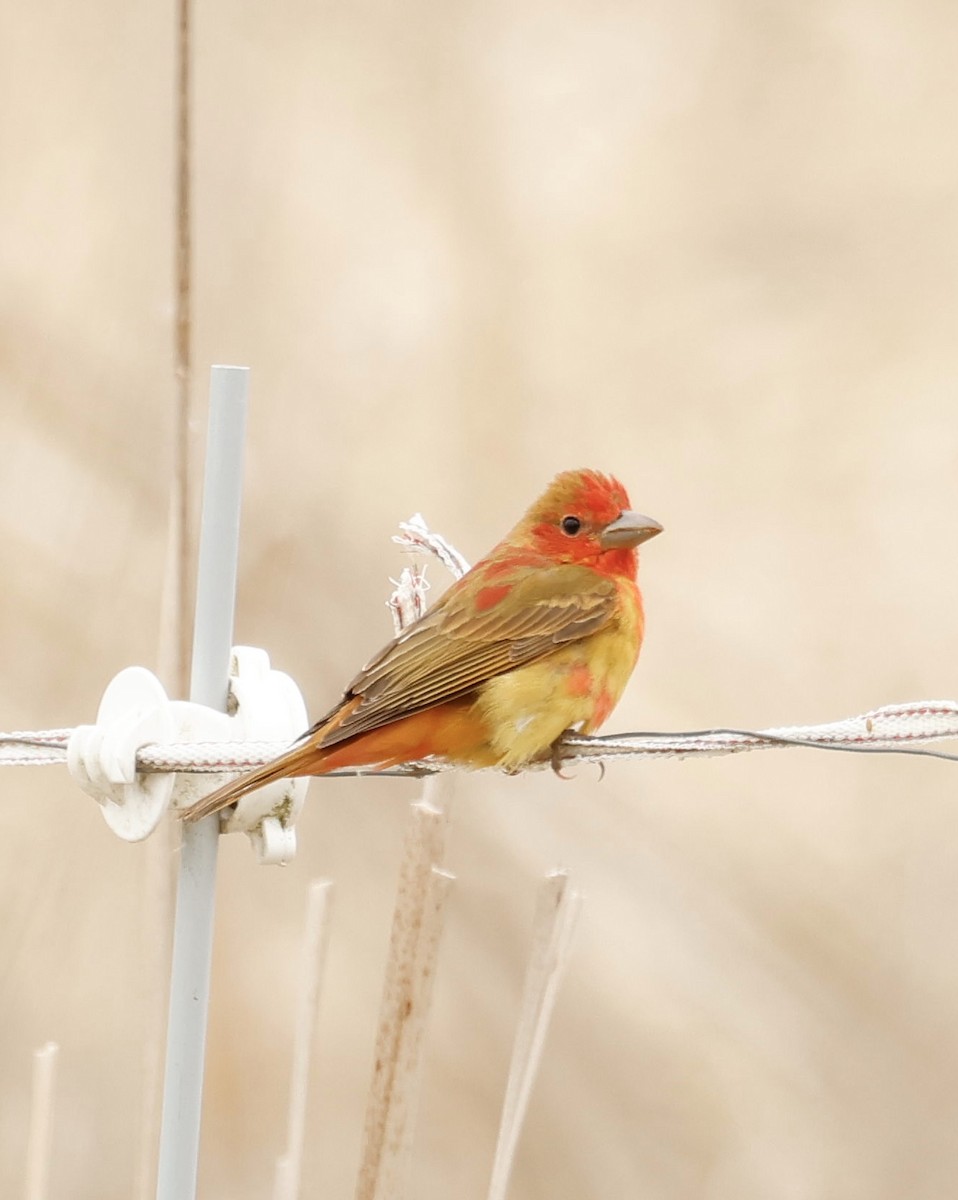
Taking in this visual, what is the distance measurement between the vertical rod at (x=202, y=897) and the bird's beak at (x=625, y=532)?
1.44m

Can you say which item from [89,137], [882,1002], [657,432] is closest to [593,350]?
[657,432]

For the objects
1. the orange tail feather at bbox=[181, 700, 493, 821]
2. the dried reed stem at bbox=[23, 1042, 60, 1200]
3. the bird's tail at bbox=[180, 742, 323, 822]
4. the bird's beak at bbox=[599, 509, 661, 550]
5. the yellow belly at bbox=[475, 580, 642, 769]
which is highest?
the bird's beak at bbox=[599, 509, 661, 550]

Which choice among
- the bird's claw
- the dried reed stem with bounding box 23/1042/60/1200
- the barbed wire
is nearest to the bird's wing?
the bird's claw

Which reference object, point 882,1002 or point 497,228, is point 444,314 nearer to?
point 497,228

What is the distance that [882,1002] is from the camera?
11.0ft

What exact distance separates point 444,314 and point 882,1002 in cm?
169

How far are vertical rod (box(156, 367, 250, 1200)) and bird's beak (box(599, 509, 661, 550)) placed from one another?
4.72 feet

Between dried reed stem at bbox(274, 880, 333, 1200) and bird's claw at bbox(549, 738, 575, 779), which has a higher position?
bird's claw at bbox(549, 738, 575, 779)

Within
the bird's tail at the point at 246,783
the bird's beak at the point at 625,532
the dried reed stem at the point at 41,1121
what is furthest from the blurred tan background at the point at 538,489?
the bird's tail at the point at 246,783

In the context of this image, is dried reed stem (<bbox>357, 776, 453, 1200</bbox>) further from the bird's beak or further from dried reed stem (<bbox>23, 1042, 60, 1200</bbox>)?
the bird's beak

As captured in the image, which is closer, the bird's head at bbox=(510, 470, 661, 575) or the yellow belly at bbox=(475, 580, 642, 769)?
the yellow belly at bbox=(475, 580, 642, 769)

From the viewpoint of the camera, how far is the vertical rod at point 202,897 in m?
2.01

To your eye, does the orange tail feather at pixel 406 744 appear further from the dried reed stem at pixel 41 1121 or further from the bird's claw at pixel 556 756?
the dried reed stem at pixel 41 1121

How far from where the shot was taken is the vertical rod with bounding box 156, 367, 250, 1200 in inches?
79.0
